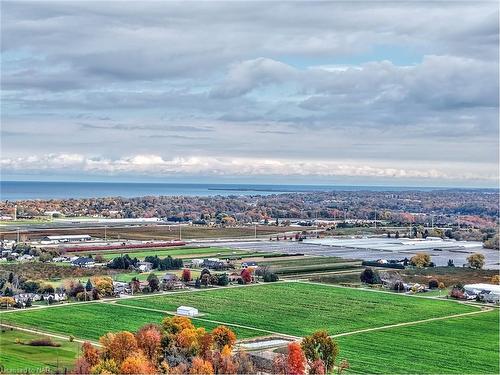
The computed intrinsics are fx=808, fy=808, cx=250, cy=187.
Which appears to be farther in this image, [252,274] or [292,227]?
[292,227]

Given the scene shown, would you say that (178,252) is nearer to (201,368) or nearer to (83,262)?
(83,262)

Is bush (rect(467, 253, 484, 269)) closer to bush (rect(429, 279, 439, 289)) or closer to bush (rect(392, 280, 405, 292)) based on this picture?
bush (rect(429, 279, 439, 289))

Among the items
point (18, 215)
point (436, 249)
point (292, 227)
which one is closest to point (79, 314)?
point (436, 249)

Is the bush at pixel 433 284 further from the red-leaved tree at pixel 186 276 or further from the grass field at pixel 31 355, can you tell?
the grass field at pixel 31 355

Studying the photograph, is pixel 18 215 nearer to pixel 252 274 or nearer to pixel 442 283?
pixel 252 274

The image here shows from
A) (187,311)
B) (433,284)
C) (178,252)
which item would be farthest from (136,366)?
(178,252)

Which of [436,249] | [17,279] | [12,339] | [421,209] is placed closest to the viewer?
[12,339]

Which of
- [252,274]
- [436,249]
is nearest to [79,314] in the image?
[252,274]

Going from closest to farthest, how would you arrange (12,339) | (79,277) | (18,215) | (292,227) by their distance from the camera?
(12,339) < (79,277) < (18,215) < (292,227)
